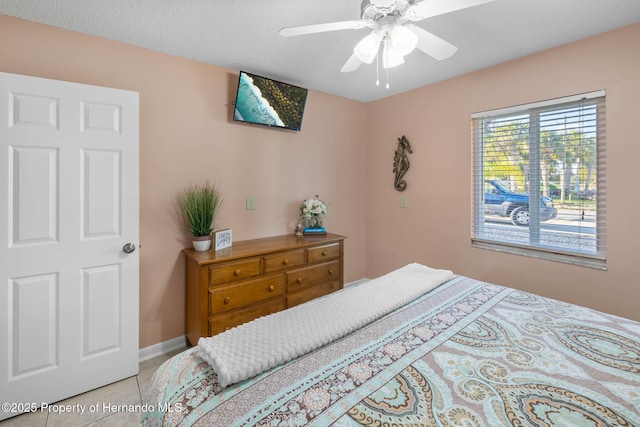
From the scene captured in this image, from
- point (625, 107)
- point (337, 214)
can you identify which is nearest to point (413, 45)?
point (625, 107)

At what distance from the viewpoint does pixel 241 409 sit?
768mm

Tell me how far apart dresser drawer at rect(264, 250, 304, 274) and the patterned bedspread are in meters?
1.23

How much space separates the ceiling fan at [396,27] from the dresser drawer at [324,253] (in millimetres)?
1603

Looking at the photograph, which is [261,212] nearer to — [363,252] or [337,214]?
[337,214]

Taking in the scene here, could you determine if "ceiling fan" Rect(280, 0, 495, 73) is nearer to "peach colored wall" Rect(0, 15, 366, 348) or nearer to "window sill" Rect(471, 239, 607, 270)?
"peach colored wall" Rect(0, 15, 366, 348)

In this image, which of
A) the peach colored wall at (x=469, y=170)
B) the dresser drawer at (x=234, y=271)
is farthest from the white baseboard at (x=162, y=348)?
the peach colored wall at (x=469, y=170)

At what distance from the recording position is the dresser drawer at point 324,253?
8.42 feet

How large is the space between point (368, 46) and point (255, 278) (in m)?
1.75

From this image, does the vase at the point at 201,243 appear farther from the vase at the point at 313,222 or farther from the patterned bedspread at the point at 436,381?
the patterned bedspread at the point at 436,381

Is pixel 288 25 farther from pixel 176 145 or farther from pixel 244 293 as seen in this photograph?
pixel 244 293

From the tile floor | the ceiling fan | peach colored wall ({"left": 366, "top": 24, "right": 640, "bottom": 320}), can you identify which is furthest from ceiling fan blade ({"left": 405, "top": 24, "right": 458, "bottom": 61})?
the tile floor

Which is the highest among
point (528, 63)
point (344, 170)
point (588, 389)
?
point (528, 63)

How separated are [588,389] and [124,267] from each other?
7.81 feet

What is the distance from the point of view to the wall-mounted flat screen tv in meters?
2.42
